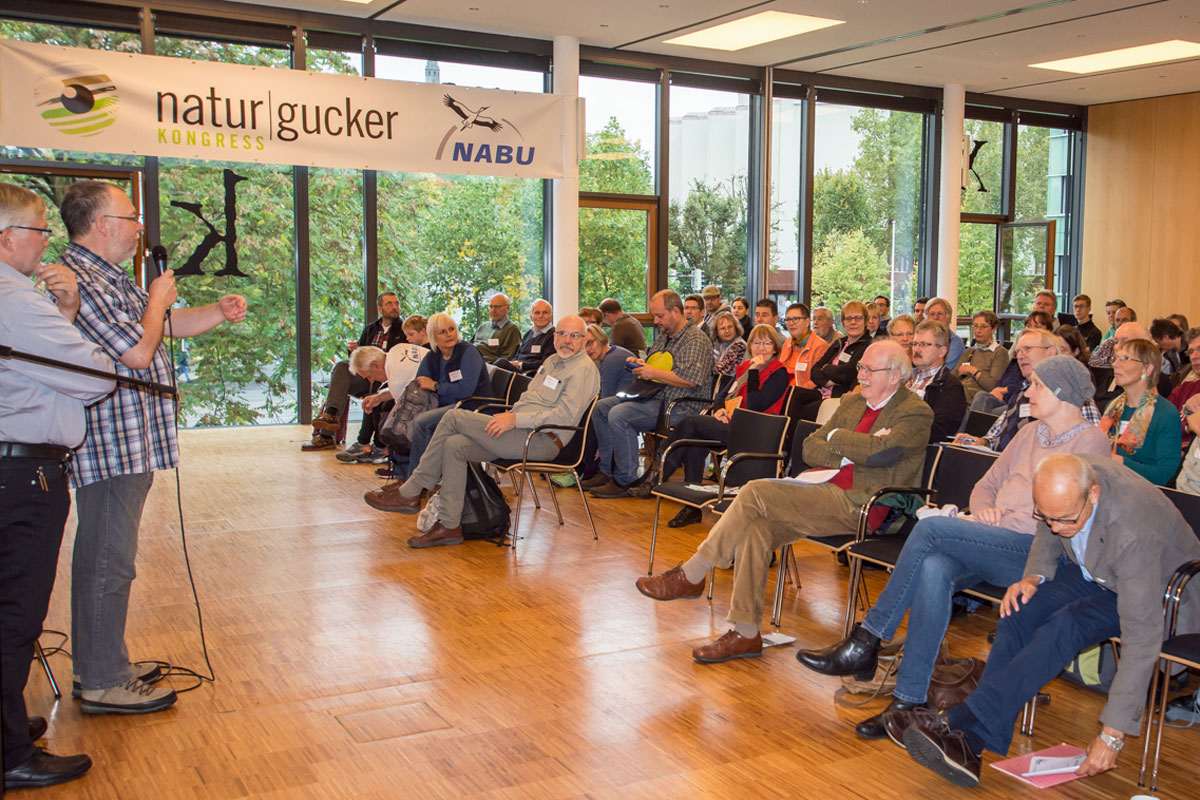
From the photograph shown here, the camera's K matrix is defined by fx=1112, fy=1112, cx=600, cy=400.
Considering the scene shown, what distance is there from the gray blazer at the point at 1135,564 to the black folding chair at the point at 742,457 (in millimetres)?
2167

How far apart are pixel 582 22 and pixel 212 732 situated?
8.42 metres

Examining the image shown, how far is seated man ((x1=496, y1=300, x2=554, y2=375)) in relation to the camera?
9430 millimetres

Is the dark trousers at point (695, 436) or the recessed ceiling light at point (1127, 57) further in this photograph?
the recessed ceiling light at point (1127, 57)

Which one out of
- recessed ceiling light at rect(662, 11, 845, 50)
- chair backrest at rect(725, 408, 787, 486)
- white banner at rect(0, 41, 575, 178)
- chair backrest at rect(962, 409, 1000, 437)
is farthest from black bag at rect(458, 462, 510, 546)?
recessed ceiling light at rect(662, 11, 845, 50)

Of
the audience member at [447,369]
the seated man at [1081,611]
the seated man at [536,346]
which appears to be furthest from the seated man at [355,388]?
the seated man at [1081,611]

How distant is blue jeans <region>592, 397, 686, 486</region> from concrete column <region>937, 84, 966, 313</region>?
292 inches

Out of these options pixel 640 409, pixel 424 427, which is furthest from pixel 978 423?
pixel 424 427

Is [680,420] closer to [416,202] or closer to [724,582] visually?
[724,582]

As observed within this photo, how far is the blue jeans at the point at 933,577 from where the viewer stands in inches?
139

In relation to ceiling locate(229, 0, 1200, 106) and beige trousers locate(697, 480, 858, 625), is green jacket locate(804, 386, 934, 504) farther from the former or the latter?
ceiling locate(229, 0, 1200, 106)

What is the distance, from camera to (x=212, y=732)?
11.5 ft

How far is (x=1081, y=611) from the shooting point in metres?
3.28

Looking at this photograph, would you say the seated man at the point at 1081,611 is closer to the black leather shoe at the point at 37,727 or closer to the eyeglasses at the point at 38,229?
the black leather shoe at the point at 37,727

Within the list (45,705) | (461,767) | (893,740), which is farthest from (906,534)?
(45,705)
